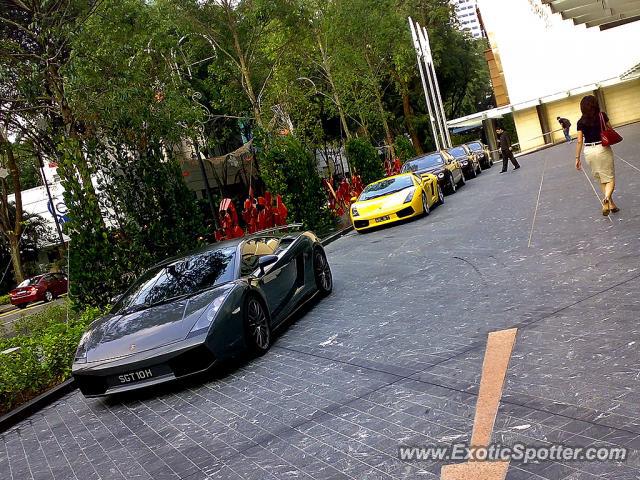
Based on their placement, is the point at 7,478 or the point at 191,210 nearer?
the point at 7,478

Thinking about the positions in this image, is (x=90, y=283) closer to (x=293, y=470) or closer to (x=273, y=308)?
(x=273, y=308)

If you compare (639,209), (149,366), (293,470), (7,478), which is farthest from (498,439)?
(639,209)

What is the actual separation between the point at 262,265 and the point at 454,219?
8.08 meters

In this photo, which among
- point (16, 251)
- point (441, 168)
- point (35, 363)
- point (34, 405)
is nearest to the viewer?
point (34, 405)

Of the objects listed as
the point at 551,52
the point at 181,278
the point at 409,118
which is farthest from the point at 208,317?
the point at 551,52

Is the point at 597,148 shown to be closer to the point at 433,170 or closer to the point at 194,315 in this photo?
the point at 194,315

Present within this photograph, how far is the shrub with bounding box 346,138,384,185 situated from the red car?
1388 cm

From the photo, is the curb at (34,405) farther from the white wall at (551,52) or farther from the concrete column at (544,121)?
the concrete column at (544,121)

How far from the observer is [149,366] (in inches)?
236

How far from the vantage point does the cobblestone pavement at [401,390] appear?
12.9ft

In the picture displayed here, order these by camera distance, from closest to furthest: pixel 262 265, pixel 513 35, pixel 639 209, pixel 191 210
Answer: pixel 262 265 < pixel 639 209 < pixel 191 210 < pixel 513 35

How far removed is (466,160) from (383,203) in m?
11.5

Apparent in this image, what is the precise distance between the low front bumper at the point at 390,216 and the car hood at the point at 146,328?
32.3 ft

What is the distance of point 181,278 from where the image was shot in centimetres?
739
